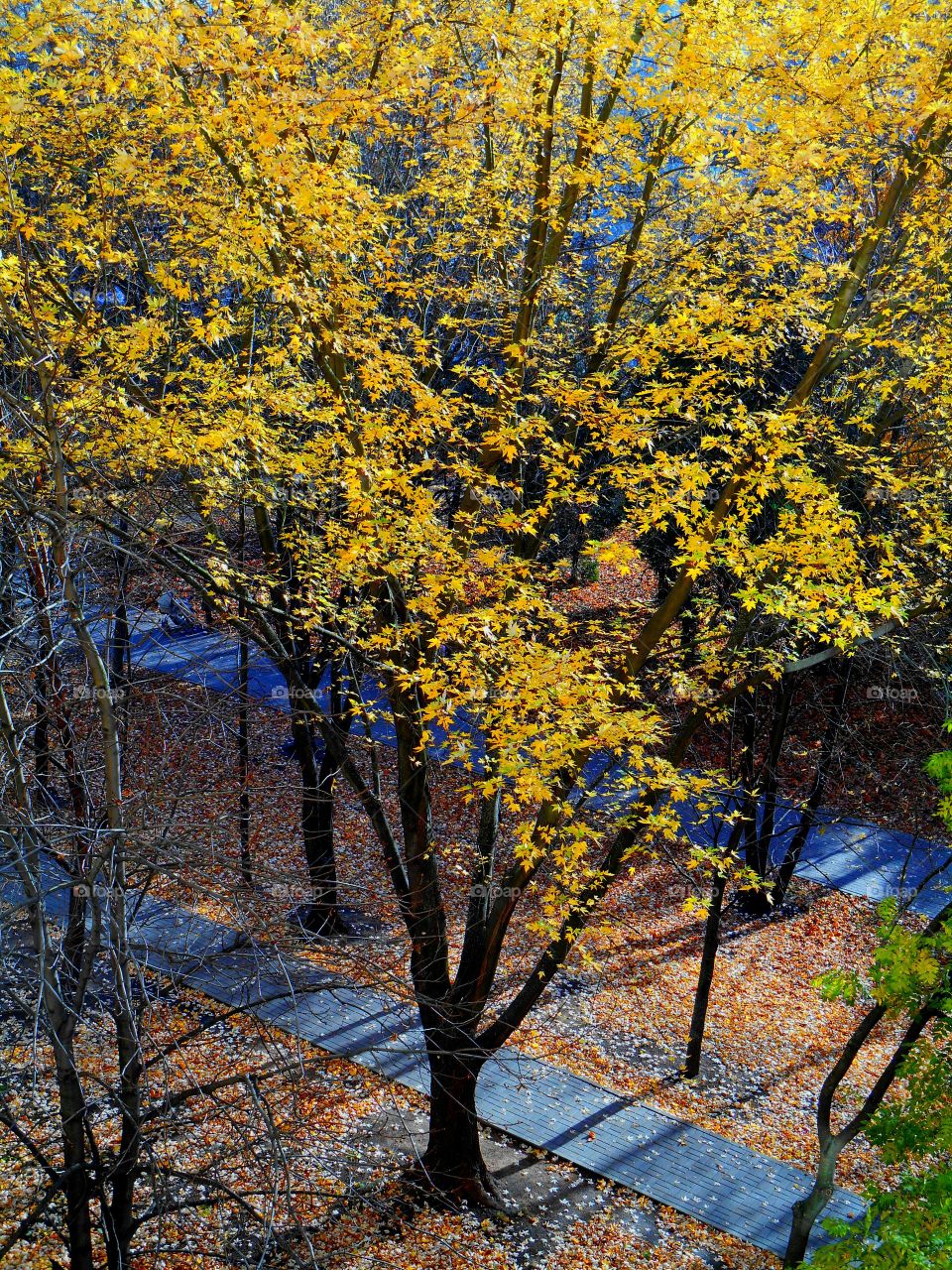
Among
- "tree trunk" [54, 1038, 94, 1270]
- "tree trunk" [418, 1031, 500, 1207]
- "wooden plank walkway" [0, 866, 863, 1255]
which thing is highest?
"tree trunk" [54, 1038, 94, 1270]

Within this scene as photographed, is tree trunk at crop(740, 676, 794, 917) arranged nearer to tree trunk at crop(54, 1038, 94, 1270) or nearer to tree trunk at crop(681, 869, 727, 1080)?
tree trunk at crop(681, 869, 727, 1080)

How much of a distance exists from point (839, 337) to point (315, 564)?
16.5 feet

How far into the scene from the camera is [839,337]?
27.5ft

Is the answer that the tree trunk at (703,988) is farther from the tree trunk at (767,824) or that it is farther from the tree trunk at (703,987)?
the tree trunk at (767,824)

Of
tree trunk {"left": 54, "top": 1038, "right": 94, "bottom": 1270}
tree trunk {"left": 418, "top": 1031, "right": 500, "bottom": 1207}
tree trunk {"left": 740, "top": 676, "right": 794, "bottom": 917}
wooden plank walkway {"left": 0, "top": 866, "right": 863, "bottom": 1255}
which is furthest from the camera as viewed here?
tree trunk {"left": 740, "top": 676, "right": 794, "bottom": 917}

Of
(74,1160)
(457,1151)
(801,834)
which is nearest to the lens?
(74,1160)

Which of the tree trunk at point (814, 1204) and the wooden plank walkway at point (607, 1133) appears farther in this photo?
the wooden plank walkway at point (607, 1133)

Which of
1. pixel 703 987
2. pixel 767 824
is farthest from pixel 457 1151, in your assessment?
pixel 767 824

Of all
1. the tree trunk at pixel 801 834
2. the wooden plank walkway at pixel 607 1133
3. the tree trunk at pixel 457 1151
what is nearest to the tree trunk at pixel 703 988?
the wooden plank walkway at pixel 607 1133

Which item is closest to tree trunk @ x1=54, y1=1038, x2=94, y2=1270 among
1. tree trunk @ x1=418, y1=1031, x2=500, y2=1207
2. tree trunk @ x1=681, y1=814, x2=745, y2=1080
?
tree trunk @ x1=418, y1=1031, x2=500, y2=1207

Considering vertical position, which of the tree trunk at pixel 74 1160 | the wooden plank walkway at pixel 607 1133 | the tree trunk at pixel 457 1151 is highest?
the tree trunk at pixel 74 1160

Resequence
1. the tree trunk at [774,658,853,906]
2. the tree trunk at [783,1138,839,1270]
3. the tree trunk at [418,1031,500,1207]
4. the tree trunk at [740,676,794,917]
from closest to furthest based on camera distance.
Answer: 1. the tree trunk at [783,1138,839,1270]
2. the tree trunk at [418,1031,500,1207]
3. the tree trunk at [740,676,794,917]
4. the tree trunk at [774,658,853,906]

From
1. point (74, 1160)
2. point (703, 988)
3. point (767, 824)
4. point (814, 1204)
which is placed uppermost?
point (74, 1160)

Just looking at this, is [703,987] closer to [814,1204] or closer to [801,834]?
[814,1204]
